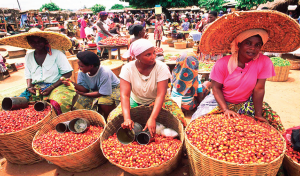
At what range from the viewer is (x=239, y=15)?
1.65 metres

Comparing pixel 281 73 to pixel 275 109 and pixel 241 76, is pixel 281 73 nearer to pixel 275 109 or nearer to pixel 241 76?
pixel 275 109

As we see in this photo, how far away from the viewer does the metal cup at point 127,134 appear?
6.09ft

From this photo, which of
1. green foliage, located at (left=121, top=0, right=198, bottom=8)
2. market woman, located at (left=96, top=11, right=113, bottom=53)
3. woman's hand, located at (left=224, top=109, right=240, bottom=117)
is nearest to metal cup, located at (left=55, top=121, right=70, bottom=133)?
woman's hand, located at (left=224, top=109, right=240, bottom=117)

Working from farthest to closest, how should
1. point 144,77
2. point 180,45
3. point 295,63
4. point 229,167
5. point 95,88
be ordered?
point 180,45 < point 295,63 < point 95,88 < point 144,77 < point 229,167

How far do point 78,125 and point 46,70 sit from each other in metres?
1.12

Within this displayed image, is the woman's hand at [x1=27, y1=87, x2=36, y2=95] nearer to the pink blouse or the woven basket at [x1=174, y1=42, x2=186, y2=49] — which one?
the pink blouse

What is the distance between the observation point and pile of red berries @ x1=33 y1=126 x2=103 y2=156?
182cm

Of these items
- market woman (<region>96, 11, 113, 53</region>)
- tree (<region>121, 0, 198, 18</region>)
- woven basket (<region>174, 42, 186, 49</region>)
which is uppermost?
tree (<region>121, 0, 198, 18</region>)

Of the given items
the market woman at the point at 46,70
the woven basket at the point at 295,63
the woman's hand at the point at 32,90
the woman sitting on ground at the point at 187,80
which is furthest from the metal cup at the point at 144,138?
the woven basket at the point at 295,63

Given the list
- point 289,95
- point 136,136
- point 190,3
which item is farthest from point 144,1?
point 136,136

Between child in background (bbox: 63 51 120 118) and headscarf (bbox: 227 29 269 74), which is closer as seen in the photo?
headscarf (bbox: 227 29 269 74)

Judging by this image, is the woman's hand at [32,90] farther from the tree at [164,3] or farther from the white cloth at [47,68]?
the tree at [164,3]

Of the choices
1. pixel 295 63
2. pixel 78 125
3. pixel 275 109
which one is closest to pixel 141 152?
pixel 78 125

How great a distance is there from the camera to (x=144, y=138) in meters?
1.83
